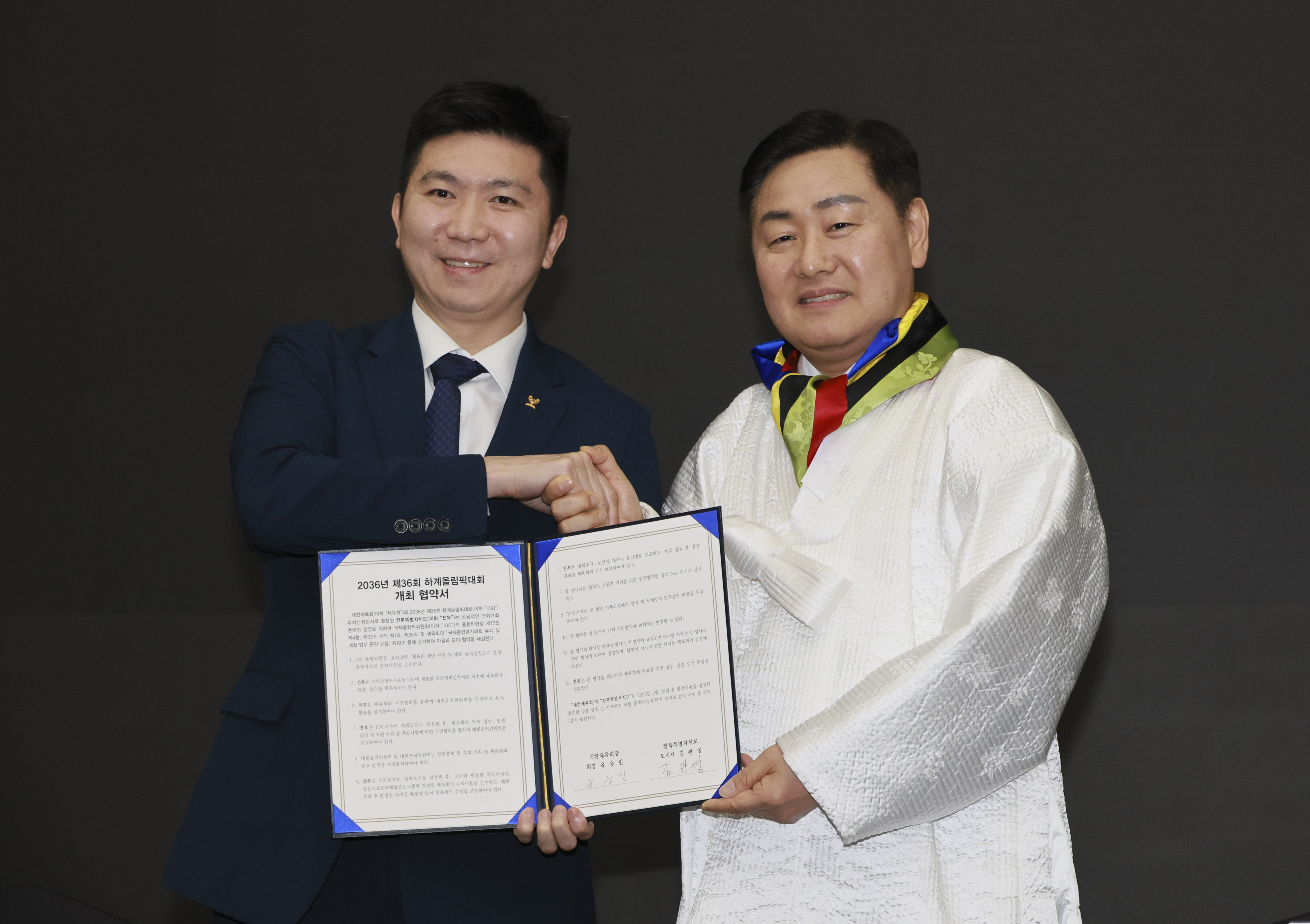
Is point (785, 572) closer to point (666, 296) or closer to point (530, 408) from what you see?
→ point (530, 408)

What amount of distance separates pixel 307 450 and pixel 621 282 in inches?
91.9

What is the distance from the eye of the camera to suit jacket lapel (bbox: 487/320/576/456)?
1.80 meters

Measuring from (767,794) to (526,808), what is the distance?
0.31m

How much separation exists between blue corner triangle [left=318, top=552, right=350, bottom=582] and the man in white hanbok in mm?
576

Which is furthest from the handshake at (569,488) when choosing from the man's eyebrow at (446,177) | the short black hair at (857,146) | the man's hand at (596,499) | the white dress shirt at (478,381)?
the short black hair at (857,146)

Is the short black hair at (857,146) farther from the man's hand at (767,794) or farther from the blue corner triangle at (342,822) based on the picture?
the blue corner triangle at (342,822)

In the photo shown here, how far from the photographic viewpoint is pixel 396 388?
181 cm

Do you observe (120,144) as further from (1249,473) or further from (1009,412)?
(1249,473)

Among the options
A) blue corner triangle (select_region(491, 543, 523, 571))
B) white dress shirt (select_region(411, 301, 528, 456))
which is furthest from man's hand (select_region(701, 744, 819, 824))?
white dress shirt (select_region(411, 301, 528, 456))

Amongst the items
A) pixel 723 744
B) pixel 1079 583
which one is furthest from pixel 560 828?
pixel 1079 583

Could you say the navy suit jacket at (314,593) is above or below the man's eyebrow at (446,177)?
below

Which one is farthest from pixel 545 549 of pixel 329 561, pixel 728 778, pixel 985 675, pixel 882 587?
pixel 985 675

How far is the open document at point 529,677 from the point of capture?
1.53 metres

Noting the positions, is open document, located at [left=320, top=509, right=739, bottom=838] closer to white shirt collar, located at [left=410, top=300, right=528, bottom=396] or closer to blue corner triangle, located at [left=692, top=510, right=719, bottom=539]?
blue corner triangle, located at [left=692, top=510, right=719, bottom=539]
